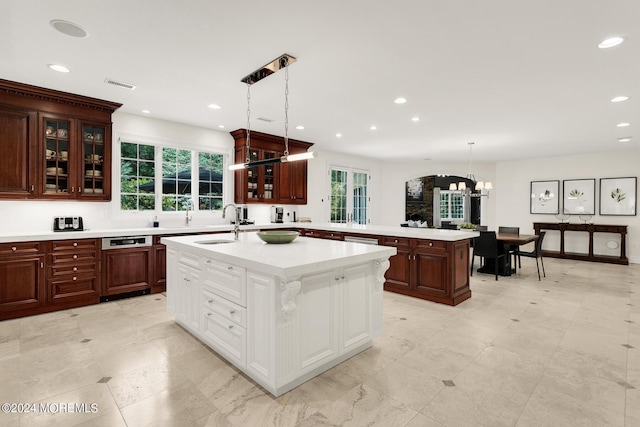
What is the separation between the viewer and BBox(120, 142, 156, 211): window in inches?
189

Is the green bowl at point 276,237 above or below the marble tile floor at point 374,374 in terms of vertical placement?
above

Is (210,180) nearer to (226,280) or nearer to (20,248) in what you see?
(20,248)

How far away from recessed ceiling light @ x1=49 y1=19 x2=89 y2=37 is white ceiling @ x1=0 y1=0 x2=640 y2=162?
66 millimetres

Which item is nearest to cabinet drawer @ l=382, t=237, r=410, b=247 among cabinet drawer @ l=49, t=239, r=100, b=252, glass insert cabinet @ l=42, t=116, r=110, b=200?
cabinet drawer @ l=49, t=239, r=100, b=252

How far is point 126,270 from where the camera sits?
169 inches

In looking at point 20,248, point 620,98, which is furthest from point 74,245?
point 620,98

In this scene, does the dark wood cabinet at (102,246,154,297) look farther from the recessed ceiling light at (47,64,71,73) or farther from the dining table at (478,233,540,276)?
the dining table at (478,233,540,276)

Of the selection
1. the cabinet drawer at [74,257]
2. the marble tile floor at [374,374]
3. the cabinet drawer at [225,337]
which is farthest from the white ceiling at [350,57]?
the marble tile floor at [374,374]

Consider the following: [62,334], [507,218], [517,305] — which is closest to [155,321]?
[62,334]

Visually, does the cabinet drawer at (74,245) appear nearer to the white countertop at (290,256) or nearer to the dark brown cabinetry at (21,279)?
the dark brown cabinetry at (21,279)

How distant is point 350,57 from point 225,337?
8.85 feet

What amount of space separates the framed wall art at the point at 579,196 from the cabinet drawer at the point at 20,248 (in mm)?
10582

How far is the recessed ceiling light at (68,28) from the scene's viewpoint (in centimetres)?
240

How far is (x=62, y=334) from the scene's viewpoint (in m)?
3.12
